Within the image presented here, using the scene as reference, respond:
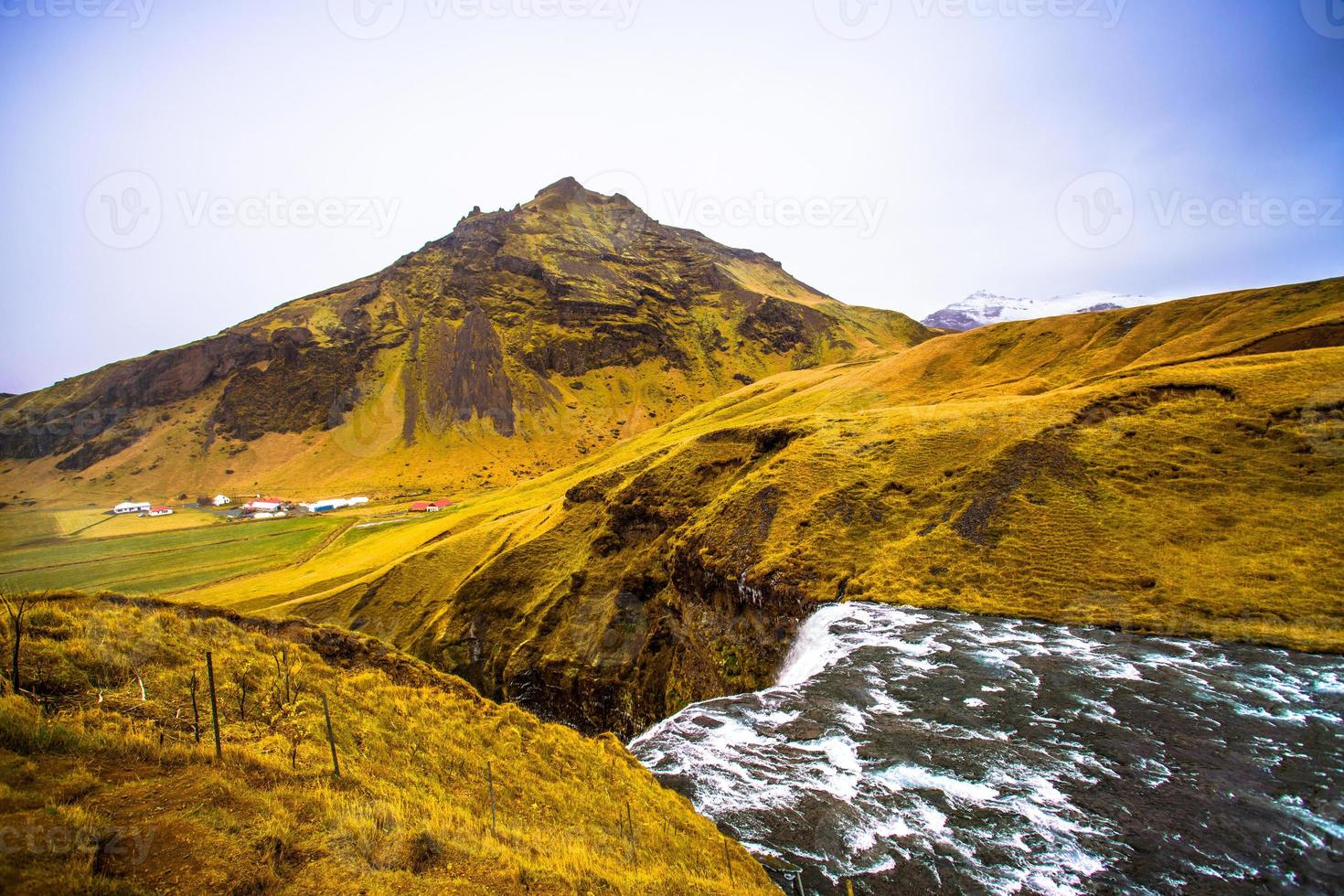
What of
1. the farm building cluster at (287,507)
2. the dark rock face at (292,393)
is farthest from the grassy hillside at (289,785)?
the dark rock face at (292,393)

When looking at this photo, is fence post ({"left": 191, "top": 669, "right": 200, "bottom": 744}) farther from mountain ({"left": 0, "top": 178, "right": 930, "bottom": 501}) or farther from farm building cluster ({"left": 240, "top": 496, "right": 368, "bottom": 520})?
mountain ({"left": 0, "top": 178, "right": 930, "bottom": 501})

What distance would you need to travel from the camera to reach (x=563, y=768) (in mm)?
15117

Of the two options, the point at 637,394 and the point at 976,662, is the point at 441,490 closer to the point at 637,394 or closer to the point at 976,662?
the point at 637,394

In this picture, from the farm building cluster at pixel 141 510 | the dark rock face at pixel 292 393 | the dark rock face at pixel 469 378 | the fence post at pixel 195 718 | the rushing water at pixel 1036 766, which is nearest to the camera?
the rushing water at pixel 1036 766

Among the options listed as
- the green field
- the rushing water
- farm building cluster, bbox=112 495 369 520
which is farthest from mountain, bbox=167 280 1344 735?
farm building cluster, bbox=112 495 369 520

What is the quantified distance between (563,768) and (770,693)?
8.47m

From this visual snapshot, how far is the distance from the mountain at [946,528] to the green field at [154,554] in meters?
28.2

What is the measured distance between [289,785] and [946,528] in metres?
28.1

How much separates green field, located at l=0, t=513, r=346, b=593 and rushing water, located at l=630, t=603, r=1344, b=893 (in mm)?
84377

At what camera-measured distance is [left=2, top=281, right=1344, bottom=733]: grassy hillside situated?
2170 cm

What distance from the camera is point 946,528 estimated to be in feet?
92.1

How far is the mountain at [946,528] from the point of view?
21.7 m

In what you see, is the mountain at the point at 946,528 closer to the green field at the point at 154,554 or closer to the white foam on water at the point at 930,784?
the white foam on water at the point at 930,784

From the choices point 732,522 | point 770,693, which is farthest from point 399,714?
point 732,522
